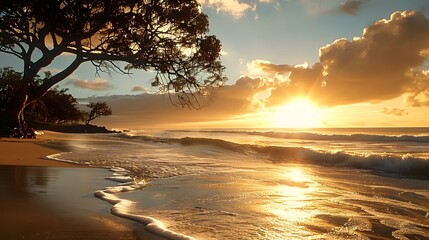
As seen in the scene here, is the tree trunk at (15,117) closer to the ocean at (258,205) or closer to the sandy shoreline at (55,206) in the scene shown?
the sandy shoreline at (55,206)

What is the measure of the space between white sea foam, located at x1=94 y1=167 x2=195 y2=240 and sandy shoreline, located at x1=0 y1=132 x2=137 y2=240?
108 millimetres

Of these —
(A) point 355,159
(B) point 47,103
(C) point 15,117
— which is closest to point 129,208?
(A) point 355,159

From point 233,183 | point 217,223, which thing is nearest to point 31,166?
point 233,183

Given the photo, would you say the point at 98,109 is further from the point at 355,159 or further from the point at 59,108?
the point at 355,159

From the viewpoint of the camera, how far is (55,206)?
4199 millimetres

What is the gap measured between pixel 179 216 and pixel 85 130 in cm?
3193

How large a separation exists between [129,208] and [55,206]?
0.80 meters

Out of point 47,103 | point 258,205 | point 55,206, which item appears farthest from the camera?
point 47,103

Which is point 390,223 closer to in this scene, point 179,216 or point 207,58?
point 179,216

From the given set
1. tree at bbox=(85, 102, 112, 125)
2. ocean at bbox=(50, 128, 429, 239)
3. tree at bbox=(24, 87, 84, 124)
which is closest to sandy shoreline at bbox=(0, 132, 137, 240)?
ocean at bbox=(50, 128, 429, 239)

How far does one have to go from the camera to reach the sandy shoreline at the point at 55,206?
10.7 ft

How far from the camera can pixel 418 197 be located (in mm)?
6355

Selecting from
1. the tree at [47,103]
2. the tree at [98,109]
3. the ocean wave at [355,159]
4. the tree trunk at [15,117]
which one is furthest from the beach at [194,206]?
the tree at [98,109]

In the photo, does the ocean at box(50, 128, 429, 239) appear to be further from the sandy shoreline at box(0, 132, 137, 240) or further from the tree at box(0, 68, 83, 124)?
the tree at box(0, 68, 83, 124)
